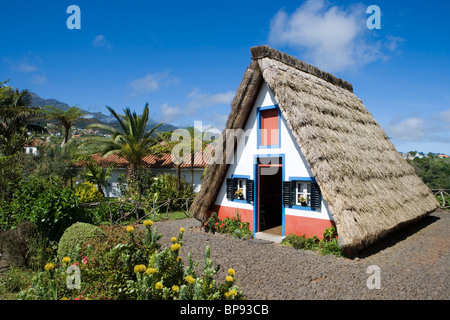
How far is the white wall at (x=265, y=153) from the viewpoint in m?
9.21

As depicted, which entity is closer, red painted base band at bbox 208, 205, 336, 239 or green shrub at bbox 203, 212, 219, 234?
red painted base band at bbox 208, 205, 336, 239

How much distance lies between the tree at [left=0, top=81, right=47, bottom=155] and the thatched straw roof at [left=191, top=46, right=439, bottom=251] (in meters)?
9.95

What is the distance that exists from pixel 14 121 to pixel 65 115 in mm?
7940

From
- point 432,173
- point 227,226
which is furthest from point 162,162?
point 432,173

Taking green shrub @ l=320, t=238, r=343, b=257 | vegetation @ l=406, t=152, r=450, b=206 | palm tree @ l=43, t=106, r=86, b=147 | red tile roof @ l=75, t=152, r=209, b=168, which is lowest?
green shrub @ l=320, t=238, r=343, b=257

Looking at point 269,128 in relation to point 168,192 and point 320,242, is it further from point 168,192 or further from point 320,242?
point 168,192

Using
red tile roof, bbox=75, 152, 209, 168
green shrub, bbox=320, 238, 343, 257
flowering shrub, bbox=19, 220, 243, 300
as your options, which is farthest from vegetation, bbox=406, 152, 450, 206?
flowering shrub, bbox=19, 220, 243, 300

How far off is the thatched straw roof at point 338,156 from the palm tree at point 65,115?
76.0 ft

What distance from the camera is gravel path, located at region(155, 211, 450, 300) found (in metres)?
5.74

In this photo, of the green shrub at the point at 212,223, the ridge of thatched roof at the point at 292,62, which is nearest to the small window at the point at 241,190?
the green shrub at the point at 212,223

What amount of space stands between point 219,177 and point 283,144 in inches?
108

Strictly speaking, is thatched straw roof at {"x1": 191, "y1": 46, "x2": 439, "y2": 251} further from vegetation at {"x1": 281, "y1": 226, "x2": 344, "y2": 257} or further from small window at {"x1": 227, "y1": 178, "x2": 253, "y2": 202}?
vegetation at {"x1": 281, "y1": 226, "x2": 344, "y2": 257}
